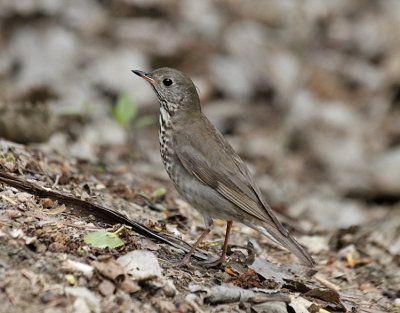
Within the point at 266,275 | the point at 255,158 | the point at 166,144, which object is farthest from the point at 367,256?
the point at 255,158

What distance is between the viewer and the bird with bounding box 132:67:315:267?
4.31 m

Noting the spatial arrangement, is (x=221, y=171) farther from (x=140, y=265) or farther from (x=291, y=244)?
(x=140, y=265)

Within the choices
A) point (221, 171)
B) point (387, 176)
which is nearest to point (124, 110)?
point (221, 171)

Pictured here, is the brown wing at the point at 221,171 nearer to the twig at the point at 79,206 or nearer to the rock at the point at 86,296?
the twig at the point at 79,206

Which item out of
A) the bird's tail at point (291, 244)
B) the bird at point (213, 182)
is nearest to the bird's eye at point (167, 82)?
the bird at point (213, 182)

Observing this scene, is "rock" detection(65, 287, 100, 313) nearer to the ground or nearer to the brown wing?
the ground

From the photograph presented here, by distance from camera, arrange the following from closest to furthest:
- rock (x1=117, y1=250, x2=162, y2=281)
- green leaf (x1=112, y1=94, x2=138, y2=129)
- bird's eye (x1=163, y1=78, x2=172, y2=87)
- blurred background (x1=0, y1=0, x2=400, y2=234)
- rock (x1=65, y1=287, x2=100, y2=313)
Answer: rock (x1=65, y1=287, x2=100, y2=313) → rock (x1=117, y1=250, x2=162, y2=281) → bird's eye (x1=163, y1=78, x2=172, y2=87) → green leaf (x1=112, y1=94, x2=138, y2=129) → blurred background (x1=0, y1=0, x2=400, y2=234)

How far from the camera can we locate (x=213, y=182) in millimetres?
4500

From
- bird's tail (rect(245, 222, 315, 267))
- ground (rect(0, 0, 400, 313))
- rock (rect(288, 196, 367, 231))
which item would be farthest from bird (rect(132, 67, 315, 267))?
rock (rect(288, 196, 367, 231))

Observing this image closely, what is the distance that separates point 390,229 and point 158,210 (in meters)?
2.66

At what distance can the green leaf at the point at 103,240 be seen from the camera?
3.60 meters

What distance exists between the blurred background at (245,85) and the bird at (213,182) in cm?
191

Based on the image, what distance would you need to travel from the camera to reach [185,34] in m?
9.92

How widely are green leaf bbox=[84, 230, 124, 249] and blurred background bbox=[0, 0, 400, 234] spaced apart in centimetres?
296
